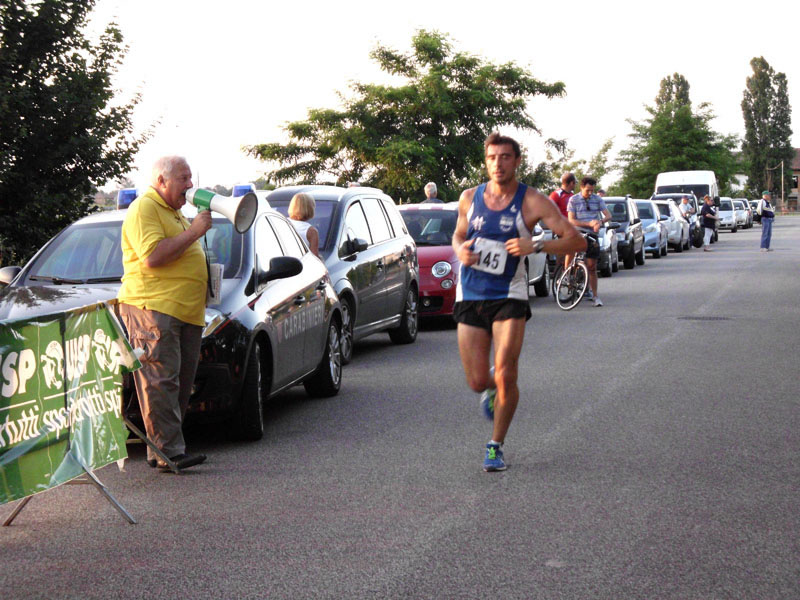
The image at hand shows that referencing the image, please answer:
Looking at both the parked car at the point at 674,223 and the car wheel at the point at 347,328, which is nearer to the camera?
the car wheel at the point at 347,328

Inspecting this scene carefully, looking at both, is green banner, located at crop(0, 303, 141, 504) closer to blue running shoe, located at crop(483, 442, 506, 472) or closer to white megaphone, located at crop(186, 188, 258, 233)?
white megaphone, located at crop(186, 188, 258, 233)

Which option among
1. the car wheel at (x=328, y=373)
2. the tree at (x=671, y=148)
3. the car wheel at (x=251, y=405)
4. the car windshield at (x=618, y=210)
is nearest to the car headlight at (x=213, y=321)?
the car wheel at (x=251, y=405)

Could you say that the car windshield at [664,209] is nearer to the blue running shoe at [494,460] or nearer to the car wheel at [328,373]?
the car wheel at [328,373]

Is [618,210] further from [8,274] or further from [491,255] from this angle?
[491,255]

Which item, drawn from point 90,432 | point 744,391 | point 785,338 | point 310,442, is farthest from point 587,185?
point 90,432

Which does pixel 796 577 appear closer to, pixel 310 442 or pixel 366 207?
pixel 310 442

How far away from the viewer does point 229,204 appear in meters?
6.93

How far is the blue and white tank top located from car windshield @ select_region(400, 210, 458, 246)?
8.94 m

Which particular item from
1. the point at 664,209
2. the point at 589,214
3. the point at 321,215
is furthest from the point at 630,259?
the point at 321,215

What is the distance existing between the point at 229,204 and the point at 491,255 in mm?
1521

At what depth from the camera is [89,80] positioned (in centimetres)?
1579

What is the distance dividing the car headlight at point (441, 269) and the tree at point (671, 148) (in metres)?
75.0

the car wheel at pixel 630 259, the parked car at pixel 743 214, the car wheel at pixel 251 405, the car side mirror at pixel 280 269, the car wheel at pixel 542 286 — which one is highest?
the car side mirror at pixel 280 269

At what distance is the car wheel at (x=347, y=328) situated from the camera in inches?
446
